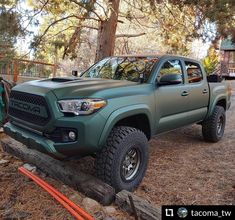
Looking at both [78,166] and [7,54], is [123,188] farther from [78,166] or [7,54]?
[7,54]

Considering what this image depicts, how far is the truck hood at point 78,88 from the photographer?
367cm

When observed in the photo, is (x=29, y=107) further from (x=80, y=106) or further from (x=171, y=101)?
(x=171, y=101)

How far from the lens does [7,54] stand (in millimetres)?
9328

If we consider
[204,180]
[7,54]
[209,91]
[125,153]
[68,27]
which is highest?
[68,27]

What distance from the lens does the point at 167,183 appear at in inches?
173

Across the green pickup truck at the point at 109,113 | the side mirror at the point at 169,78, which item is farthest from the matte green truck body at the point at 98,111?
the side mirror at the point at 169,78

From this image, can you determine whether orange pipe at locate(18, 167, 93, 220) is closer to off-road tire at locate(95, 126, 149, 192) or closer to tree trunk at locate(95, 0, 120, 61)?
off-road tire at locate(95, 126, 149, 192)

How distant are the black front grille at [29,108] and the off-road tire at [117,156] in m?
0.77

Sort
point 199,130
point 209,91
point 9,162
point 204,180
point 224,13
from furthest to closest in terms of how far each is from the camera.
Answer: point 224,13
point 199,130
point 209,91
point 9,162
point 204,180

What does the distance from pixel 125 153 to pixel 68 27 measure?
8.13 m

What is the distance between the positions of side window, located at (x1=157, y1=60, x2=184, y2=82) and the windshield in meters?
0.17

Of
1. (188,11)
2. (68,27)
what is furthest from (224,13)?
(68,27)

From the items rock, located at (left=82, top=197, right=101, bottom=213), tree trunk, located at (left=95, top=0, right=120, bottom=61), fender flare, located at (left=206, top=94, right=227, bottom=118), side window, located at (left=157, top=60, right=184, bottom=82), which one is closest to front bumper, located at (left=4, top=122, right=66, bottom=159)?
rock, located at (left=82, top=197, right=101, bottom=213)

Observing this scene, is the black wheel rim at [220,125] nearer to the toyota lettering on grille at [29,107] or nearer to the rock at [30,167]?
the rock at [30,167]
